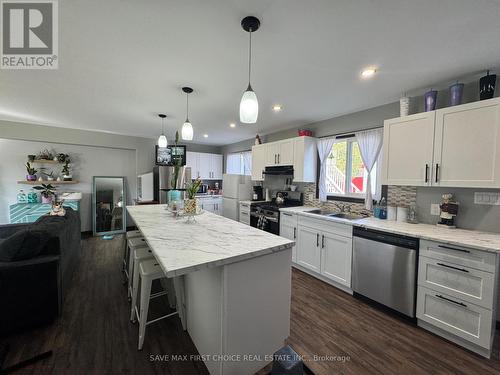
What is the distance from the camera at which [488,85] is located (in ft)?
6.21

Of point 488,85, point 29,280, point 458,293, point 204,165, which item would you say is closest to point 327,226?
point 458,293

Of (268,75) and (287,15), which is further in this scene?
(268,75)

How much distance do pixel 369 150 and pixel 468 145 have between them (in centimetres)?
109

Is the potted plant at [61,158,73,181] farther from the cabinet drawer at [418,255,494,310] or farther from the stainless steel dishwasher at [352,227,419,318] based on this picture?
the cabinet drawer at [418,255,494,310]

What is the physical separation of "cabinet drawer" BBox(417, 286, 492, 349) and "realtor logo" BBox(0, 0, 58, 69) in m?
3.67

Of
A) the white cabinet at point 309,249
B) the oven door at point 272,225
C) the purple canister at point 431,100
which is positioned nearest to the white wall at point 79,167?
the oven door at point 272,225

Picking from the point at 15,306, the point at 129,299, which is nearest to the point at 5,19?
the point at 15,306

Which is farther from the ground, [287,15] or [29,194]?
[287,15]

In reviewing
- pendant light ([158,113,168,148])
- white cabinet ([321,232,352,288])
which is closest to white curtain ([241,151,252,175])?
pendant light ([158,113,168,148])

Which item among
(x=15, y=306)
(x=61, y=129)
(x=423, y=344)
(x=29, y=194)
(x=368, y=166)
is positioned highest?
(x=61, y=129)

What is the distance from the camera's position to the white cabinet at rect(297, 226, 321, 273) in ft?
9.54

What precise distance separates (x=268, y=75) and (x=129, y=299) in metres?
2.88

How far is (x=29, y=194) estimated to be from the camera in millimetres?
4215

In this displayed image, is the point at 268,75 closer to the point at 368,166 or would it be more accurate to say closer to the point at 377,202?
the point at 368,166
